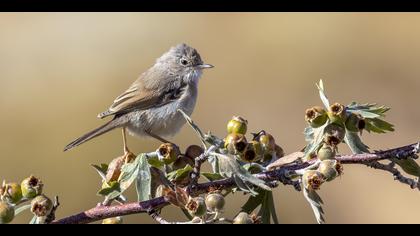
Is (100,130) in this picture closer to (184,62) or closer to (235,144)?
(184,62)

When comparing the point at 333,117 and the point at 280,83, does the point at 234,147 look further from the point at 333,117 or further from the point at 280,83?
the point at 280,83

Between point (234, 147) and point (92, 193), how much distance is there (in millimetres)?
7901

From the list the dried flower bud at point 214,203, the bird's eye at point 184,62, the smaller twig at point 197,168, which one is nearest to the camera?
the dried flower bud at point 214,203

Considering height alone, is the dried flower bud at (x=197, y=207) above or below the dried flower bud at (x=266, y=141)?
below

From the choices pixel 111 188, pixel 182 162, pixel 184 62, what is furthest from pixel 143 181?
pixel 184 62

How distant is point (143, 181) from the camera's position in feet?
8.20

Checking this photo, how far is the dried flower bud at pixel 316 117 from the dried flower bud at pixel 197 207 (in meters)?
0.61

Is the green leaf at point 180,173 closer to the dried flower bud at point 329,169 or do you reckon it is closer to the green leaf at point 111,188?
the green leaf at point 111,188

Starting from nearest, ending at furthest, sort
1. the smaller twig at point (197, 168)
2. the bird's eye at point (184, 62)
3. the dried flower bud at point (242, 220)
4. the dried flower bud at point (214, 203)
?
1. the dried flower bud at point (242, 220)
2. the dried flower bud at point (214, 203)
3. the smaller twig at point (197, 168)
4. the bird's eye at point (184, 62)

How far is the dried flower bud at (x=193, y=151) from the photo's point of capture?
282cm

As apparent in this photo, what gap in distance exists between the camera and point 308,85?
45.6 ft

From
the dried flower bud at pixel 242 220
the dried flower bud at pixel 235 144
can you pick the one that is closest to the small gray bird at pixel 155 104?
the dried flower bud at pixel 235 144

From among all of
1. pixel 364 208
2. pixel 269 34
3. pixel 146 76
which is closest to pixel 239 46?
pixel 269 34

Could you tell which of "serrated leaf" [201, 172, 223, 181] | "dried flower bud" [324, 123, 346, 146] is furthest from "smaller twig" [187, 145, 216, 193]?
"dried flower bud" [324, 123, 346, 146]
